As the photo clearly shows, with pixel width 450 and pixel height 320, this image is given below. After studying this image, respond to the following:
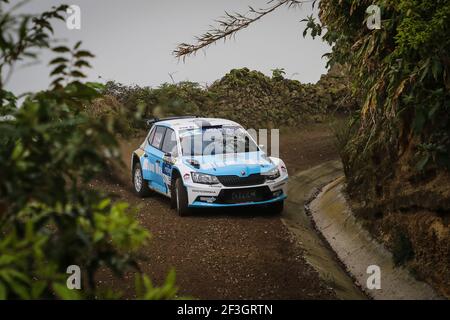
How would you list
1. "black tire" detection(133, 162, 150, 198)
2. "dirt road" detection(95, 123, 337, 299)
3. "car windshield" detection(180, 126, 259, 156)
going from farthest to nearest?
"black tire" detection(133, 162, 150, 198) < "car windshield" detection(180, 126, 259, 156) < "dirt road" detection(95, 123, 337, 299)

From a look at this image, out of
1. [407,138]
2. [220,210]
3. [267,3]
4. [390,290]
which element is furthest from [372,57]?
[220,210]

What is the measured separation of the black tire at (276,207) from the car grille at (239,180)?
0.77 meters

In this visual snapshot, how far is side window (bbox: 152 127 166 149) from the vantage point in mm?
16016

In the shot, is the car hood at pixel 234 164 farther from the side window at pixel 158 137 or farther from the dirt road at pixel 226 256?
the side window at pixel 158 137

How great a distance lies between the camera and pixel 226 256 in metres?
11.4

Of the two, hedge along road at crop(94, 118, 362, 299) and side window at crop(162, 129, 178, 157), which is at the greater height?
side window at crop(162, 129, 178, 157)

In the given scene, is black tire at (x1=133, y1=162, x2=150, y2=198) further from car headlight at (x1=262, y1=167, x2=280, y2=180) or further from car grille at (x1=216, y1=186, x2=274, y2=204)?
car headlight at (x1=262, y1=167, x2=280, y2=180)

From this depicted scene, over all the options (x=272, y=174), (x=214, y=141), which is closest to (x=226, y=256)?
(x=272, y=174)

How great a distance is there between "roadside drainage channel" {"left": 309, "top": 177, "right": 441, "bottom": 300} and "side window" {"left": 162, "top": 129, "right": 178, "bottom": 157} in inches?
133

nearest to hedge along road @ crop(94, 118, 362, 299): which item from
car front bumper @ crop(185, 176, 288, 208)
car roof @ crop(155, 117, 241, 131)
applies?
car front bumper @ crop(185, 176, 288, 208)

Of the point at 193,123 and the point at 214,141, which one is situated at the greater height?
the point at 193,123

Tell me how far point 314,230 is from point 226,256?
4.24 m

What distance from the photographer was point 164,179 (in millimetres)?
15211

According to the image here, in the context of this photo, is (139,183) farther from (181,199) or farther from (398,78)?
(398,78)
